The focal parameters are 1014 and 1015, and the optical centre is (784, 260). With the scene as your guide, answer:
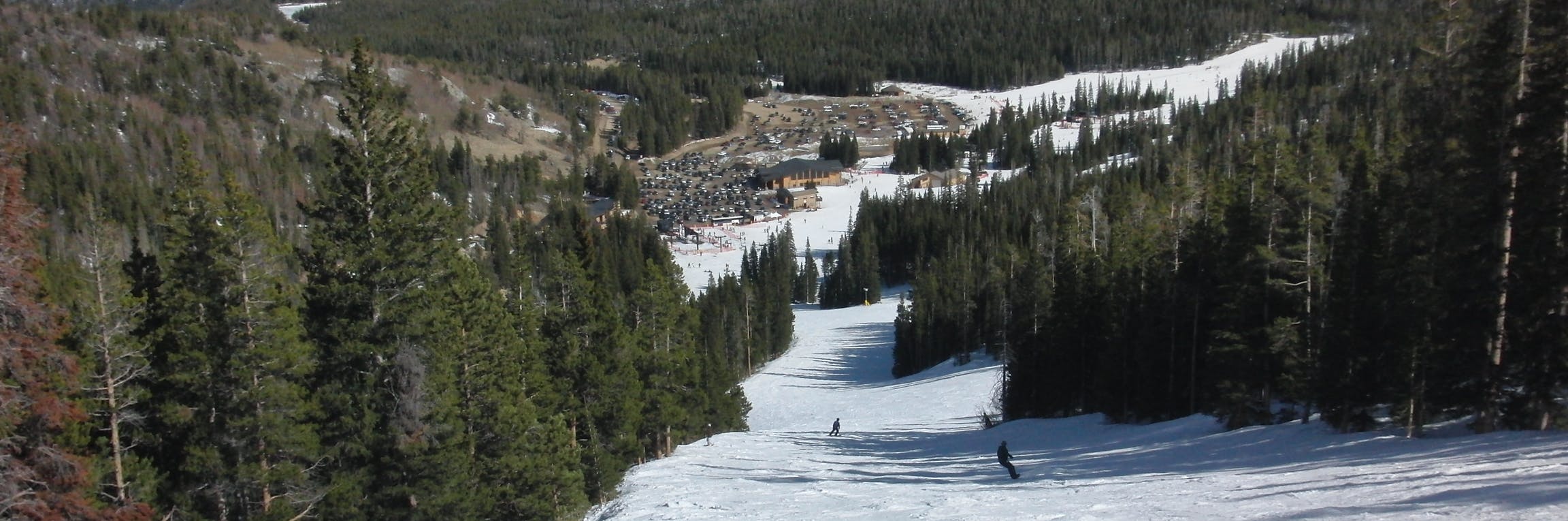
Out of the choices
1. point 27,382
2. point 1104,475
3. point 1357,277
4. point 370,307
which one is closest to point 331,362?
→ point 370,307

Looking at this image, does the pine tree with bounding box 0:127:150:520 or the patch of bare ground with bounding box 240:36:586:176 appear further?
the patch of bare ground with bounding box 240:36:586:176

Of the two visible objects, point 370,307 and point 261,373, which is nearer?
point 261,373

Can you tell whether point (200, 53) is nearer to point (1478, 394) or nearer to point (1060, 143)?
point (1060, 143)

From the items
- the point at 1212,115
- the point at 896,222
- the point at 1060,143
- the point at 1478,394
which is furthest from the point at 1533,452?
the point at 1060,143

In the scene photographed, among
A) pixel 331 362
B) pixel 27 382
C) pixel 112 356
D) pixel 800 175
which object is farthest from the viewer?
pixel 800 175

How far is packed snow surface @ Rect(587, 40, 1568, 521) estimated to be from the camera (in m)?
14.4

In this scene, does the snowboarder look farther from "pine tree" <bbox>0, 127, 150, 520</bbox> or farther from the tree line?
"pine tree" <bbox>0, 127, 150, 520</bbox>

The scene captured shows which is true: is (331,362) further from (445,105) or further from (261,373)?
(445,105)

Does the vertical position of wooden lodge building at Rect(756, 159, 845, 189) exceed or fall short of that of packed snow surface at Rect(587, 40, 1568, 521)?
it falls short

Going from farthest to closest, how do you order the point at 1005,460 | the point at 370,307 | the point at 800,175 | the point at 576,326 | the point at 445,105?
the point at 445,105
the point at 800,175
the point at 576,326
the point at 1005,460
the point at 370,307

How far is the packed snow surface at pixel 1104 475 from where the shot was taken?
1440cm

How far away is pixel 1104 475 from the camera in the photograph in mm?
21766

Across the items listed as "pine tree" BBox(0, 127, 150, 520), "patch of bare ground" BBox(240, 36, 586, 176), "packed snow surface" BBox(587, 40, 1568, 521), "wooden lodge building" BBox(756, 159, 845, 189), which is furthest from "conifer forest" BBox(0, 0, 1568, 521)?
"patch of bare ground" BBox(240, 36, 586, 176)

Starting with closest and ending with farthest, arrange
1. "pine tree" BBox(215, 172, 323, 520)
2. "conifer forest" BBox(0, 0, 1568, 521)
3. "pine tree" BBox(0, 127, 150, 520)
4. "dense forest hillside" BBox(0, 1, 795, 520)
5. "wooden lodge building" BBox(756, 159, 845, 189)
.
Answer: "pine tree" BBox(0, 127, 150, 520) → "dense forest hillside" BBox(0, 1, 795, 520) → "conifer forest" BBox(0, 0, 1568, 521) → "pine tree" BBox(215, 172, 323, 520) → "wooden lodge building" BBox(756, 159, 845, 189)
